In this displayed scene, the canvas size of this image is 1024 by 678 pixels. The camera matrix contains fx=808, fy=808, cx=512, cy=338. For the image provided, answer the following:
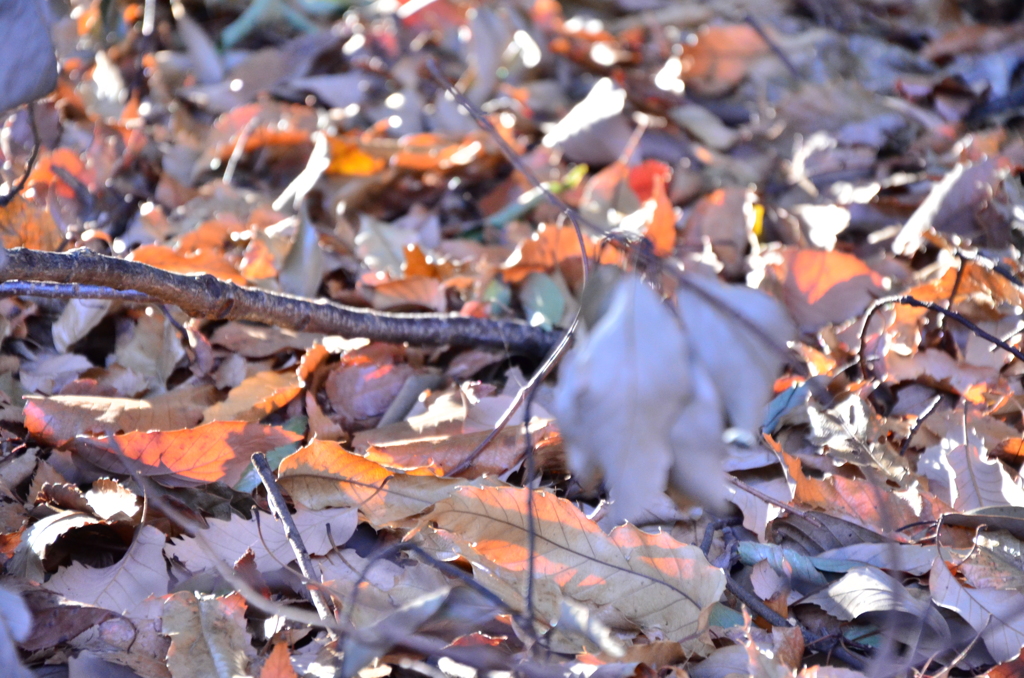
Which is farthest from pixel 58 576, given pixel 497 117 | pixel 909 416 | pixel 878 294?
pixel 497 117

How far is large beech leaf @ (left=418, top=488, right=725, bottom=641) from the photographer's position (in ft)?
2.77

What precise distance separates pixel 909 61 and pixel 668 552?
190 cm

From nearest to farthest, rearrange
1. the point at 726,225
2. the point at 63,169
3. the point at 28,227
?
the point at 28,227
the point at 726,225
the point at 63,169

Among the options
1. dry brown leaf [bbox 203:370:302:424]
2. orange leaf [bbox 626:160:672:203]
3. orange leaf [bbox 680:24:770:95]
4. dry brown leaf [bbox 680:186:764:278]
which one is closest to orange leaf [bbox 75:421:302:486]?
dry brown leaf [bbox 203:370:302:424]

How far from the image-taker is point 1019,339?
47.3 inches

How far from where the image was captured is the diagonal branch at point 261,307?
0.88 metres

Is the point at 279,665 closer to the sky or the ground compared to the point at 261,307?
closer to the ground

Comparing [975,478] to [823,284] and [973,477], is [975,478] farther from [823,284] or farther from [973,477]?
[823,284]

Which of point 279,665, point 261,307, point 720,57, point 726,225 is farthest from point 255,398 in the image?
point 720,57

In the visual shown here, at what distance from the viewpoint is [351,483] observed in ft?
3.23

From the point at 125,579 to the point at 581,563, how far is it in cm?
52

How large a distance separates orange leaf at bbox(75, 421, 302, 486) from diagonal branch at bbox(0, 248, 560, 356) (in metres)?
0.16

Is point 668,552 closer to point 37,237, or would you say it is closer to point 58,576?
point 58,576

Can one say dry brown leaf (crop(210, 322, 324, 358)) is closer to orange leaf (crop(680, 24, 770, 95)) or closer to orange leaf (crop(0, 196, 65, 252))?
orange leaf (crop(0, 196, 65, 252))
